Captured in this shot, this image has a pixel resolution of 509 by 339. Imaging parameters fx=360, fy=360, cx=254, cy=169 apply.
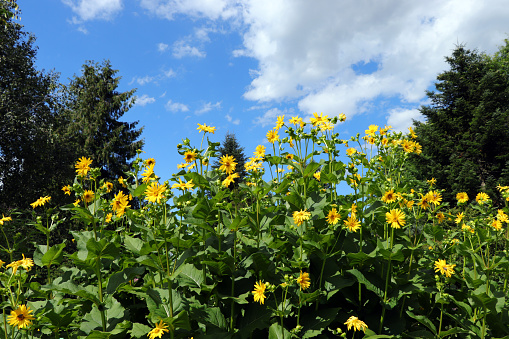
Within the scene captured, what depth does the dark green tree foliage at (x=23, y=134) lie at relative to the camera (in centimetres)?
1542

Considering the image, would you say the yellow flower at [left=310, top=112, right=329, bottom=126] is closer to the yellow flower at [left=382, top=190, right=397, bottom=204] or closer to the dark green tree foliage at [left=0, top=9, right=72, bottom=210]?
the yellow flower at [left=382, top=190, right=397, bottom=204]

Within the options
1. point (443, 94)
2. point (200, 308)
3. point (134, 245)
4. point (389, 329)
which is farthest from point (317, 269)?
point (443, 94)

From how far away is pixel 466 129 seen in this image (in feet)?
67.6

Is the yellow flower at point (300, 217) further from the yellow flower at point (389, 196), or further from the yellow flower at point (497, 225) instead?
the yellow flower at point (497, 225)

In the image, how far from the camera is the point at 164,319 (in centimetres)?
200

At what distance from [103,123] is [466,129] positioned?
2318 cm

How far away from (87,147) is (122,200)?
76.6ft

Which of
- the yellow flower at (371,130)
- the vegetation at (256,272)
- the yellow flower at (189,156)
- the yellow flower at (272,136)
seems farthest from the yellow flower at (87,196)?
the yellow flower at (371,130)

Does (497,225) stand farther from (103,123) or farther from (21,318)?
(103,123)

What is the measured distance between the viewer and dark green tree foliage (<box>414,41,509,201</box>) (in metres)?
18.5

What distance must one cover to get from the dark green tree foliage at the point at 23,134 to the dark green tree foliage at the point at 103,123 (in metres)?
6.60

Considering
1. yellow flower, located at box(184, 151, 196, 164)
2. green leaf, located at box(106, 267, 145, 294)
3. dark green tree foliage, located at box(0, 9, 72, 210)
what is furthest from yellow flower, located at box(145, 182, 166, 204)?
dark green tree foliage, located at box(0, 9, 72, 210)

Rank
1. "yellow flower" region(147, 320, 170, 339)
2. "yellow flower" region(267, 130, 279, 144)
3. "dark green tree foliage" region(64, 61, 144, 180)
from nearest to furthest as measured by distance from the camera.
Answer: "yellow flower" region(147, 320, 170, 339) < "yellow flower" region(267, 130, 279, 144) < "dark green tree foliage" region(64, 61, 144, 180)

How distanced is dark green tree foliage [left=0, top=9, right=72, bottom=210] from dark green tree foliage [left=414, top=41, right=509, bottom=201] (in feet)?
61.1
